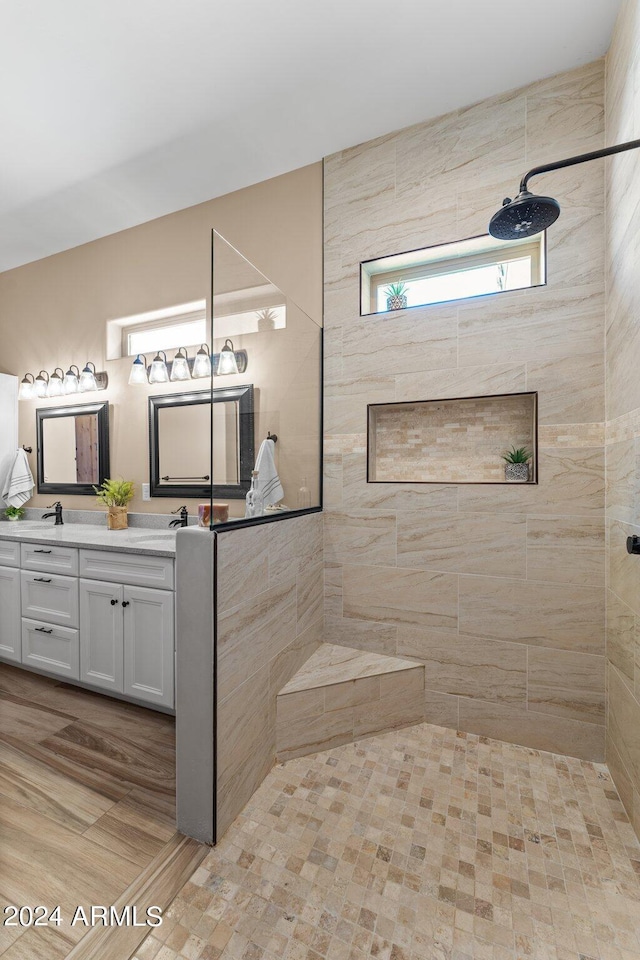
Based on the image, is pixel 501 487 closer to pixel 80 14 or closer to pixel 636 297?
pixel 636 297

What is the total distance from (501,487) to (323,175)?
1909mm

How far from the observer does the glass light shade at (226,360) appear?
4.64 feet

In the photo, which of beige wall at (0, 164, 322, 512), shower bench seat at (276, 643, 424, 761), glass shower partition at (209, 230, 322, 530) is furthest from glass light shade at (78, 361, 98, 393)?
shower bench seat at (276, 643, 424, 761)

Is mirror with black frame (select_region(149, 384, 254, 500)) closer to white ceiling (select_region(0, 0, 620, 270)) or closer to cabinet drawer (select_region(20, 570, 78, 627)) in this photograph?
cabinet drawer (select_region(20, 570, 78, 627))

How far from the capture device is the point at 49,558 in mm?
2275

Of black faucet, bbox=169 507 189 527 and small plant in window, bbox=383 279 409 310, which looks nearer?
small plant in window, bbox=383 279 409 310

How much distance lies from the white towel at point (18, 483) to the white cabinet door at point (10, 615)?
0.82m

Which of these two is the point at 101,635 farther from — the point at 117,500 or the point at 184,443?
the point at 184,443

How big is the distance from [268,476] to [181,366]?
1.26 meters

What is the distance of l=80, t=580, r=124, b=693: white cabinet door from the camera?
2.07m

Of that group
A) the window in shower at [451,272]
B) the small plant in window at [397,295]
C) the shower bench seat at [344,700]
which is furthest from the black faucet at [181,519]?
the small plant in window at [397,295]

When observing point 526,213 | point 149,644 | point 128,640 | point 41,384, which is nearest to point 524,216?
point 526,213

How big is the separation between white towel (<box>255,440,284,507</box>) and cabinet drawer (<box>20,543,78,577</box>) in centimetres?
125

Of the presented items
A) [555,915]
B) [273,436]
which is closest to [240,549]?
[273,436]
